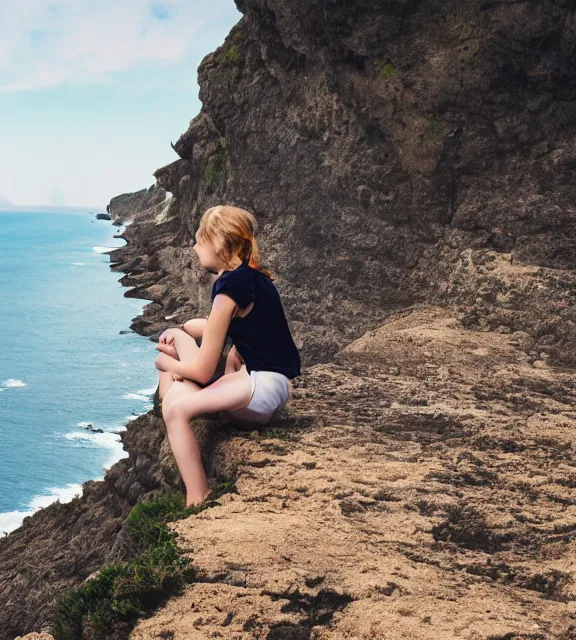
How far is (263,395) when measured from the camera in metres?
8.46

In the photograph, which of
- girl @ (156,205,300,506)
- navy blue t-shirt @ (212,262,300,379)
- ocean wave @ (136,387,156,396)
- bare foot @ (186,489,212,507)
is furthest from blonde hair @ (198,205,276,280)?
ocean wave @ (136,387,156,396)

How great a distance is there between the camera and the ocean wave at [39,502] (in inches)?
1359

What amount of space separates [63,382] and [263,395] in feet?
164

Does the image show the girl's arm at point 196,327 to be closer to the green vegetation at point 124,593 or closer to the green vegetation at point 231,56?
the green vegetation at point 124,593

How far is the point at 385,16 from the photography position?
63.7 ft

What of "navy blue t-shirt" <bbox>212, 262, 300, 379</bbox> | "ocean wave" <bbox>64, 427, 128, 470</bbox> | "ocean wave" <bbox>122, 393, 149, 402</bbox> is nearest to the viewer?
"navy blue t-shirt" <bbox>212, 262, 300, 379</bbox>

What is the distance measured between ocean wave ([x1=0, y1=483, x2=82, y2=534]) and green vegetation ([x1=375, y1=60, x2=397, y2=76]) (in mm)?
22446

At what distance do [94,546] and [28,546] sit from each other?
3.76 metres

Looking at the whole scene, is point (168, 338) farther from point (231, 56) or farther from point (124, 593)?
point (231, 56)

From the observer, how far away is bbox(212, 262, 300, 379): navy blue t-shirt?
8.06m

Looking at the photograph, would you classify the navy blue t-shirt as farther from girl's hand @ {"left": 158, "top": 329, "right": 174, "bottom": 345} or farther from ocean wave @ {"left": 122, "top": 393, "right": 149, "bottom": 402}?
ocean wave @ {"left": 122, "top": 393, "right": 149, "bottom": 402}

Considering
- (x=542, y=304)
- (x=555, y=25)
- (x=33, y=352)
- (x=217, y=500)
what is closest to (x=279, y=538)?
(x=217, y=500)

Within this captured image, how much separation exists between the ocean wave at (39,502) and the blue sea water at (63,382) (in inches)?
2.4

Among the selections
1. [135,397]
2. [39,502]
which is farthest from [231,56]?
[135,397]
